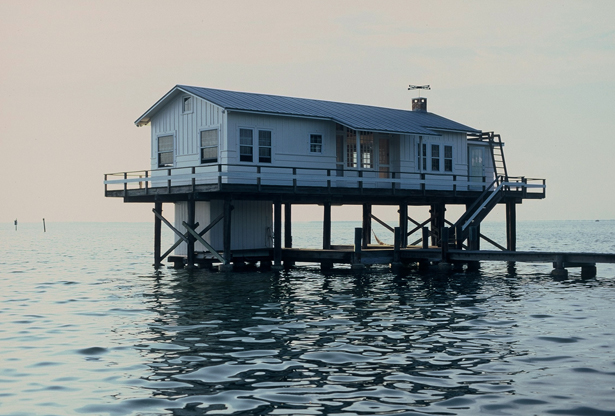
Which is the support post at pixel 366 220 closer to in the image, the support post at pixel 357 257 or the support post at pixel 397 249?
the support post at pixel 397 249

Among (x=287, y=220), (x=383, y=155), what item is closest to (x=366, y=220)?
(x=383, y=155)

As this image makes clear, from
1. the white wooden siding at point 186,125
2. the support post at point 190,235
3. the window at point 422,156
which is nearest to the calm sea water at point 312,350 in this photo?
the support post at point 190,235

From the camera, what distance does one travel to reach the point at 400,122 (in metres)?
36.6

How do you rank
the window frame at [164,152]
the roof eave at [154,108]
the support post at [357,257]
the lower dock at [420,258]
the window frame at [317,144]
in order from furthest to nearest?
the window frame at [164,152] → the window frame at [317,144] → the roof eave at [154,108] → the support post at [357,257] → the lower dock at [420,258]

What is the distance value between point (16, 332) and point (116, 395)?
25.8 ft

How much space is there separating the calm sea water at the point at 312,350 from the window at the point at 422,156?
10223 mm

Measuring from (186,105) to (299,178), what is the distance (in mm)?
6091

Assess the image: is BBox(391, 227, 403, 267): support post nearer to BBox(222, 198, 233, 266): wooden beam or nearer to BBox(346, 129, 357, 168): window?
BBox(346, 129, 357, 168): window

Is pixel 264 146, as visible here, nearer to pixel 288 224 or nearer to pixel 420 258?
pixel 288 224

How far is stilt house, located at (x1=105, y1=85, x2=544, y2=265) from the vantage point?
1216 inches

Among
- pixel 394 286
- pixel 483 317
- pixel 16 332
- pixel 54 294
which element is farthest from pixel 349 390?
pixel 54 294

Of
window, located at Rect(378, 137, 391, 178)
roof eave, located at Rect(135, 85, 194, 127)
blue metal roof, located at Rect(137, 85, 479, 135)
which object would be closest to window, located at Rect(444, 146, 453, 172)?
blue metal roof, located at Rect(137, 85, 479, 135)

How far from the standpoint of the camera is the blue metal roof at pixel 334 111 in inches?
1249

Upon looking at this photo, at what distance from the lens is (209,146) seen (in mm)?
31438
